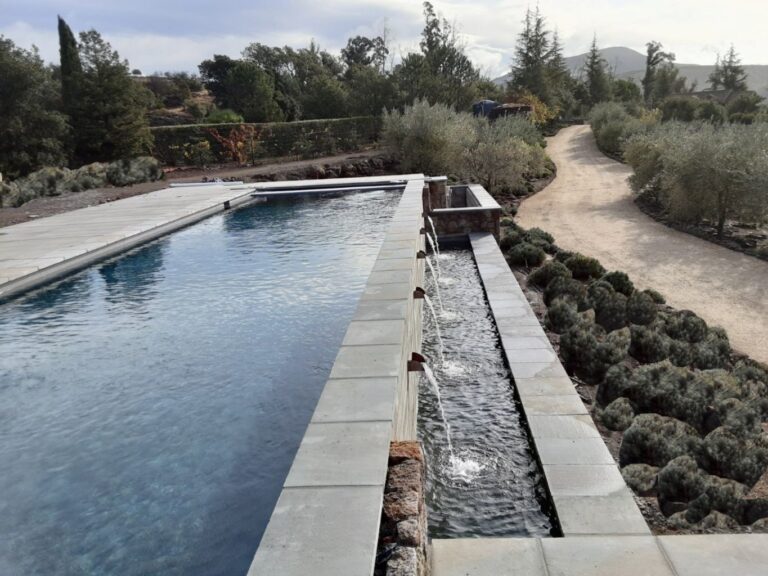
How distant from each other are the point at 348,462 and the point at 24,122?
2720 centimetres

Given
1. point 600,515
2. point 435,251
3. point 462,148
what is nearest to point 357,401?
point 600,515

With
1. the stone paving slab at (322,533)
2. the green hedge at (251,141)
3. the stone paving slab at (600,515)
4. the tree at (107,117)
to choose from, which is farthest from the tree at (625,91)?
the stone paving slab at (322,533)

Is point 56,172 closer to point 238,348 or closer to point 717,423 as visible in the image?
point 238,348

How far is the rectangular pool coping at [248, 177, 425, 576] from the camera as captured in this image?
2.21 m

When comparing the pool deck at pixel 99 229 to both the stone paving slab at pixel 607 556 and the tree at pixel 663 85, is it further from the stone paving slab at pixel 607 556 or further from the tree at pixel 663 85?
the tree at pixel 663 85

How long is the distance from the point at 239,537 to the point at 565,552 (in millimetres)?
1872

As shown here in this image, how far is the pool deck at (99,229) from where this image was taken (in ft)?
29.0

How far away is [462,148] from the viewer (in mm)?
20922

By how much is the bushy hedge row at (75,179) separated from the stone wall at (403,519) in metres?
19.0

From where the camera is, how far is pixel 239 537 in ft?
10.7

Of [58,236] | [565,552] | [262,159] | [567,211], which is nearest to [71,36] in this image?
[262,159]

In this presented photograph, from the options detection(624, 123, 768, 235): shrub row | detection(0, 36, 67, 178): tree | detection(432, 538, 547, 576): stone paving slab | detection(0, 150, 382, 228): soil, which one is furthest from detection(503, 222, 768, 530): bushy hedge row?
detection(0, 36, 67, 178): tree

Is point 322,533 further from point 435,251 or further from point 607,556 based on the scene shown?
point 435,251

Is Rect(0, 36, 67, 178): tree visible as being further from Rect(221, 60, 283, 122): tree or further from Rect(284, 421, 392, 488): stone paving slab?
Rect(284, 421, 392, 488): stone paving slab
